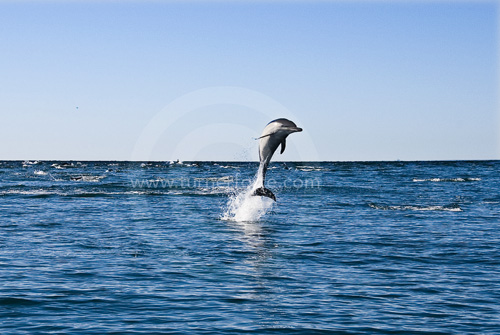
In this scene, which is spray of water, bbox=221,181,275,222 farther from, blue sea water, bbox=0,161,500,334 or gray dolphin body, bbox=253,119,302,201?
gray dolphin body, bbox=253,119,302,201

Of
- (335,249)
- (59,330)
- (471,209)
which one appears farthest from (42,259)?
(471,209)

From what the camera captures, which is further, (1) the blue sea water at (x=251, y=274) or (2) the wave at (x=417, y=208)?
(2) the wave at (x=417, y=208)

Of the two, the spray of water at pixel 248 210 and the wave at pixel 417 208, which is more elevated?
the wave at pixel 417 208

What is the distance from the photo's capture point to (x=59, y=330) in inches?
366

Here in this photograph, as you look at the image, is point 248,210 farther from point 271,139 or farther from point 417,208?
point 271,139

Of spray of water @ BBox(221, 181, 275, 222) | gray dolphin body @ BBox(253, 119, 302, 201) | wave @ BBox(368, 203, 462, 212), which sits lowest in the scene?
spray of water @ BBox(221, 181, 275, 222)

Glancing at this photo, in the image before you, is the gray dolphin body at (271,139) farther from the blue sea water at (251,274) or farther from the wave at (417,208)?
the wave at (417,208)

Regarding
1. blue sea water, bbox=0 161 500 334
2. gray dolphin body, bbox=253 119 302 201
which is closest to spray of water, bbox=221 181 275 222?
blue sea water, bbox=0 161 500 334

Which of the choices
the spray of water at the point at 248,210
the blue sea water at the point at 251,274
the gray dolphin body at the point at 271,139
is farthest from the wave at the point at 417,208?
the gray dolphin body at the point at 271,139

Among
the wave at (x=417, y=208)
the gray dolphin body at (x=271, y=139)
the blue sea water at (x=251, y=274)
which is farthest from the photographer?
the wave at (x=417, y=208)

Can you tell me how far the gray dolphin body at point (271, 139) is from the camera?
1669 cm

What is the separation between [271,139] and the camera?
1733cm

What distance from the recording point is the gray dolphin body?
1669 cm

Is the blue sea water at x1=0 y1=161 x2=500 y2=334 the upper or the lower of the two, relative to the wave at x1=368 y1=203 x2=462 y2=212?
lower
